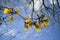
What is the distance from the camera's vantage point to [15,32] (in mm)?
2496

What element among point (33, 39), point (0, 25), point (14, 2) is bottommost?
point (33, 39)

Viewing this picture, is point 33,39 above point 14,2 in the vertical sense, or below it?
below

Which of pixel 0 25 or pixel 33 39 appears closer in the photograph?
pixel 33 39

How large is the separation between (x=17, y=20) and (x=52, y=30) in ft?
1.83

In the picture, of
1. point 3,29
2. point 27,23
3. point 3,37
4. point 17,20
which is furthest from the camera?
point 17,20

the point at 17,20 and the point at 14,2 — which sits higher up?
the point at 14,2

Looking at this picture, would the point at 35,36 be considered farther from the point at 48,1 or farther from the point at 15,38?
the point at 48,1

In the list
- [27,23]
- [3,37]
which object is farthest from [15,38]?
[27,23]

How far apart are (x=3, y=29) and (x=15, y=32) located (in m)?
0.18

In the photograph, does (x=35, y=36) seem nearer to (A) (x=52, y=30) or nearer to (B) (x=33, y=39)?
(B) (x=33, y=39)

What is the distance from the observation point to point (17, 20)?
268cm

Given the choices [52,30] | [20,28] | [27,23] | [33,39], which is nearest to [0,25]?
[20,28]

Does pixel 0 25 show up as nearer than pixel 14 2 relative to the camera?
Yes

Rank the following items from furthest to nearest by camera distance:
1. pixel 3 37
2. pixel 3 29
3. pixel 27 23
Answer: pixel 3 29 < pixel 3 37 < pixel 27 23
